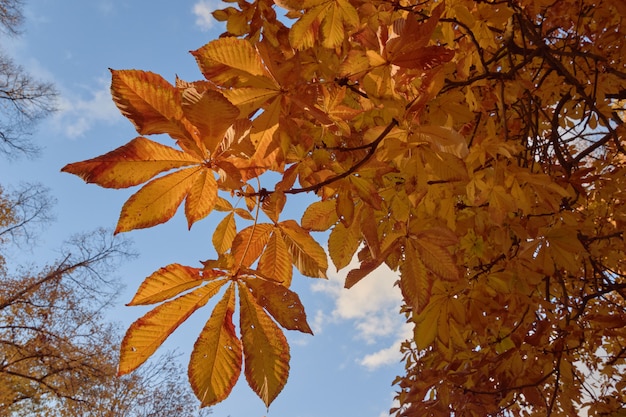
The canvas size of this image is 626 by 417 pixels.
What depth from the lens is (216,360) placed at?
562mm

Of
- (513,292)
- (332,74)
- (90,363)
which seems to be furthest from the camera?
(90,363)

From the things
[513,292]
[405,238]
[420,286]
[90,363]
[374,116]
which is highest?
[90,363]

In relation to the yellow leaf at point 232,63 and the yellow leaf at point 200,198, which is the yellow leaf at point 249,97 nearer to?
the yellow leaf at point 232,63

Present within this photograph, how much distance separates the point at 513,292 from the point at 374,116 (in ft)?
2.76

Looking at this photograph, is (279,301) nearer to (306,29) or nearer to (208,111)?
(208,111)

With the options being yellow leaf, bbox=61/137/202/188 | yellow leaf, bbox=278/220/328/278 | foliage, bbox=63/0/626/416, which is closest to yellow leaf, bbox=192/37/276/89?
foliage, bbox=63/0/626/416

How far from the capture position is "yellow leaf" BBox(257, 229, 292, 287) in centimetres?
76

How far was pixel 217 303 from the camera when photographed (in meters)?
0.59

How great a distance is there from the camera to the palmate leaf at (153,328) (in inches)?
20.9

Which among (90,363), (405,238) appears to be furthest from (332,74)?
(90,363)

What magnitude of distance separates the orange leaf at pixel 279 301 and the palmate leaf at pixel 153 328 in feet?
0.25

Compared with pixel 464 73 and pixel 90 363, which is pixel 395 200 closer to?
pixel 464 73

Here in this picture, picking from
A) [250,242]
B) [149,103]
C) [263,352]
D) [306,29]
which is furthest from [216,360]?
[306,29]

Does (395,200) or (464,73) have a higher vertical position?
(464,73)
